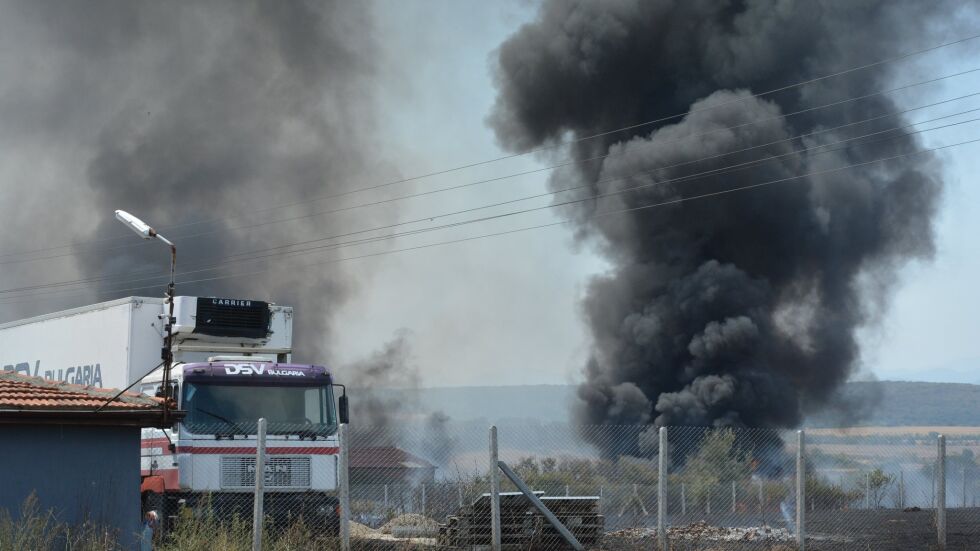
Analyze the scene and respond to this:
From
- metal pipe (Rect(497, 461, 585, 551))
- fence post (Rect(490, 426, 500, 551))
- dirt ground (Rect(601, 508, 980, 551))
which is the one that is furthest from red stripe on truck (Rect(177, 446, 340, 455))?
dirt ground (Rect(601, 508, 980, 551))

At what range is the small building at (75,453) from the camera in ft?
34.4

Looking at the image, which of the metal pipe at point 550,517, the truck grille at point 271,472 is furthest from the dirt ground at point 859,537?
the truck grille at point 271,472

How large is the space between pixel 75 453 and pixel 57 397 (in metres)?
0.60

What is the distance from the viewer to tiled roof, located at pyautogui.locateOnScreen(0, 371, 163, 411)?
10.5 m

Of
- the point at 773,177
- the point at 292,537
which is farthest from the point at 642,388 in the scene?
the point at 292,537

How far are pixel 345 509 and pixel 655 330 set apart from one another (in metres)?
31.7

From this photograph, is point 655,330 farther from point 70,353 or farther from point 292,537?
point 292,537

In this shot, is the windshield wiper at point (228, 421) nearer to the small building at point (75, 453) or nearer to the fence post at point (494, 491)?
the small building at point (75, 453)

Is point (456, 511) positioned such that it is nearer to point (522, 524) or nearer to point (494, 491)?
point (522, 524)

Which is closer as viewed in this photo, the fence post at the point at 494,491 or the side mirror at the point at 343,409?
the fence post at the point at 494,491

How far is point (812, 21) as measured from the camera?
144 feet

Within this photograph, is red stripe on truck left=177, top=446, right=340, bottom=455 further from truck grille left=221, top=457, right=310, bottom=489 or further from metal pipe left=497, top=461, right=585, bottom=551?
metal pipe left=497, top=461, right=585, bottom=551

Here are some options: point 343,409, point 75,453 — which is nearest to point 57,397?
point 75,453

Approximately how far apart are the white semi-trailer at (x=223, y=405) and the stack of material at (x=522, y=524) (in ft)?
6.62
